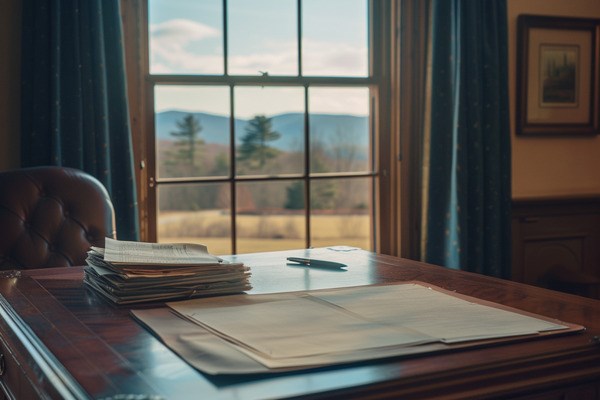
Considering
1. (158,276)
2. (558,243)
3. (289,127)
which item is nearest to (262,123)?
(289,127)

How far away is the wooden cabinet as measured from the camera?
12.9 ft

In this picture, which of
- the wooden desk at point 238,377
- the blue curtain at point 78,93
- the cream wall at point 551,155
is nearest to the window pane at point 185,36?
the blue curtain at point 78,93

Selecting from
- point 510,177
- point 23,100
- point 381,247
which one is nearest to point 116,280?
point 23,100

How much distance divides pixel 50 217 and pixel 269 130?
4.37ft

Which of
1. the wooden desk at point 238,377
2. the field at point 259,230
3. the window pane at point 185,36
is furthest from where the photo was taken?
the field at point 259,230

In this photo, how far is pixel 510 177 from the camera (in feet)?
12.3

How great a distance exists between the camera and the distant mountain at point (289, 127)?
338 centimetres

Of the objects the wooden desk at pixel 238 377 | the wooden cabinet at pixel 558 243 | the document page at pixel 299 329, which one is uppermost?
the document page at pixel 299 329

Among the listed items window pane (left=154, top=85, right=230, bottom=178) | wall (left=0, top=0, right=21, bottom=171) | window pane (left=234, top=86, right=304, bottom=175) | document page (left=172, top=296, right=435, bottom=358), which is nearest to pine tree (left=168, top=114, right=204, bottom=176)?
window pane (left=154, top=85, right=230, bottom=178)

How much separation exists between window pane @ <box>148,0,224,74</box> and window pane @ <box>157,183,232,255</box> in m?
0.52

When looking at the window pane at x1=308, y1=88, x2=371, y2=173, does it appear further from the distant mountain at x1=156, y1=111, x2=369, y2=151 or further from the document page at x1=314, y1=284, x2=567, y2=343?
the document page at x1=314, y1=284, x2=567, y2=343

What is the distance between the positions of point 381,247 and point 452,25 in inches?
43.7

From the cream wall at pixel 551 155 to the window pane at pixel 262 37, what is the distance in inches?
45.6

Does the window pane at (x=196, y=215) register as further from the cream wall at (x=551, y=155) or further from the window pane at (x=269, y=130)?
the cream wall at (x=551, y=155)
